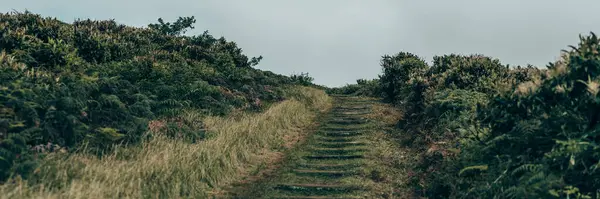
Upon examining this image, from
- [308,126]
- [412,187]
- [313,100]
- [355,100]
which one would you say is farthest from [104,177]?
A: [355,100]

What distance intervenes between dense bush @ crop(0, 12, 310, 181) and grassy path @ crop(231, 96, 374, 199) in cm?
254

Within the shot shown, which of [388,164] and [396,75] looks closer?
[388,164]

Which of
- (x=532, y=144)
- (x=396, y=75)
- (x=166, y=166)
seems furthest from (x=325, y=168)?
(x=396, y=75)

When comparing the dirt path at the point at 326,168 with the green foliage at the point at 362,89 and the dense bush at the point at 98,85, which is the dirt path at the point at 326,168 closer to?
the dense bush at the point at 98,85

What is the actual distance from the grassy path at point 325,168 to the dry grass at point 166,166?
764 millimetres

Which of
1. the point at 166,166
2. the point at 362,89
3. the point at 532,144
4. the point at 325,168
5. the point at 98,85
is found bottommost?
the point at 325,168

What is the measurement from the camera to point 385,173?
508 inches

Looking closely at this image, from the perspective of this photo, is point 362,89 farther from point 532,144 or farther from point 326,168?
point 532,144

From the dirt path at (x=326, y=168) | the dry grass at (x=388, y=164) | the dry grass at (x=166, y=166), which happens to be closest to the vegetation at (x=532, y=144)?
the dry grass at (x=388, y=164)

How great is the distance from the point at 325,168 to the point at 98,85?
5.84 metres

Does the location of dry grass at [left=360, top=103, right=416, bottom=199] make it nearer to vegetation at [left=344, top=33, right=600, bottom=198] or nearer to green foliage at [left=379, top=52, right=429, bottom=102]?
vegetation at [left=344, top=33, right=600, bottom=198]

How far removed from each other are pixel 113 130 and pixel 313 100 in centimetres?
1325

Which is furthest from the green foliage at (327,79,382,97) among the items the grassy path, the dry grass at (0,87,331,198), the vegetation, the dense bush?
the vegetation

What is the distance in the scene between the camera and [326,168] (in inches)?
526
